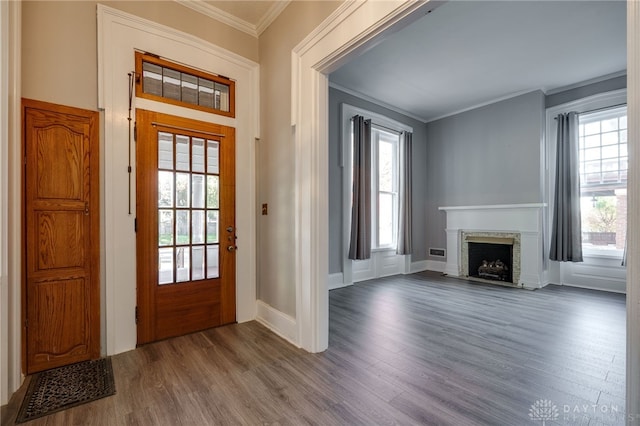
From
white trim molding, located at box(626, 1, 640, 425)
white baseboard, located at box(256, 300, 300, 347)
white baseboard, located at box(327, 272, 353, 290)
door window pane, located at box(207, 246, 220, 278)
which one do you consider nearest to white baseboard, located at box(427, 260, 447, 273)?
white baseboard, located at box(327, 272, 353, 290)

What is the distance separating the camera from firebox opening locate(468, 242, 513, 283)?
5.07 m

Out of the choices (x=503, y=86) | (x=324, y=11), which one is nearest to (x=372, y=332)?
(x=324, y=11)

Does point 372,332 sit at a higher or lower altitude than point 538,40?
lower

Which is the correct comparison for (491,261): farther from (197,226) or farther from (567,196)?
(197,226)

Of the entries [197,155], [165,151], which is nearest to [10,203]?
[165,151]

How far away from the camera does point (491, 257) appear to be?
5.34m

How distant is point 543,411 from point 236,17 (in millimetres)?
4165

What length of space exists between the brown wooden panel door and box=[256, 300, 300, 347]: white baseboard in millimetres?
1409

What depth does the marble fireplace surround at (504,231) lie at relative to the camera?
4.63 meters

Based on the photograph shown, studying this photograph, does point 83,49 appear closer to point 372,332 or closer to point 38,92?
point 38,92

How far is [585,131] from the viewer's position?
465 centimetres

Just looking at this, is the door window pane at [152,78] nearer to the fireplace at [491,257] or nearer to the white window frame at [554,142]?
the fireplace at [491,257]

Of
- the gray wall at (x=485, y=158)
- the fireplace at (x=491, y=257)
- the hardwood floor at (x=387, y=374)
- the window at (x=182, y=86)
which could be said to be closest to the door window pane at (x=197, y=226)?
the hardwood floor at (x=387, y=374)

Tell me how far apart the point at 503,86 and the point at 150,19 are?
502 cm
